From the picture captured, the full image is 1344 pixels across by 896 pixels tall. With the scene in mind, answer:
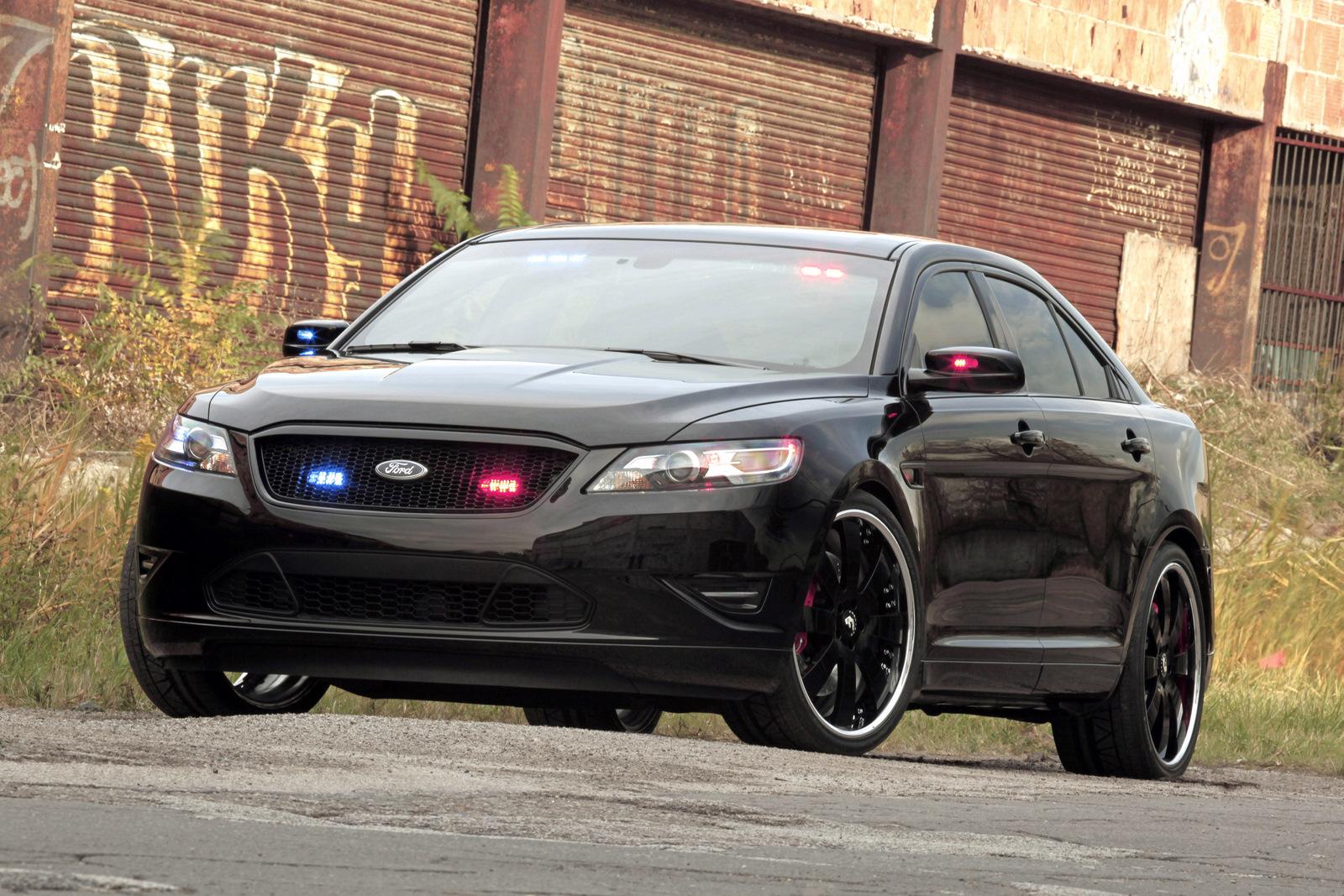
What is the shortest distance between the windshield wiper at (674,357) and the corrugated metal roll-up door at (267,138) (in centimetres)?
899

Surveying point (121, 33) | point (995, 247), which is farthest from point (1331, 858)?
point (995, 247)

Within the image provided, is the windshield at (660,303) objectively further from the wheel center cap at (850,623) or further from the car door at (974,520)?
the wheel center cap at (850,623)

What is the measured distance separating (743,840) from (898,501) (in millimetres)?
2176

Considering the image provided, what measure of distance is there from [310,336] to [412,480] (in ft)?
5.25

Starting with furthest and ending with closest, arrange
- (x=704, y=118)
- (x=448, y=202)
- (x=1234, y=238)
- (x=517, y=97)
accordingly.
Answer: (x=1234, y=238) → (x=704, y=118) → (x=517, y=97) → (x=448, y=202)

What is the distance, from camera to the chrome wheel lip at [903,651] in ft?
22.6

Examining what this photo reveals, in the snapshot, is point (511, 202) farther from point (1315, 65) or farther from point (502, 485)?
point (502, 485)

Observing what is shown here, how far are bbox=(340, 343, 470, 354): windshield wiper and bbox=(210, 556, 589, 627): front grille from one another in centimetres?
109

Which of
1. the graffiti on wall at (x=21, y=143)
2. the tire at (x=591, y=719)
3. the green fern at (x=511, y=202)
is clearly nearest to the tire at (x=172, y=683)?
the tire at (x=591, y=719)

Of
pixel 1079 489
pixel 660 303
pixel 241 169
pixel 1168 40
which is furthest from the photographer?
pixel 1168 40

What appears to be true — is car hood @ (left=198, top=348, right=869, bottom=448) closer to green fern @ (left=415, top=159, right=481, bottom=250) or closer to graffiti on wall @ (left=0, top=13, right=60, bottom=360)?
graffiti on wall @ (left=0, top=13, right=60, bottom=360)

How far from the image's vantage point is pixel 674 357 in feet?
24.1

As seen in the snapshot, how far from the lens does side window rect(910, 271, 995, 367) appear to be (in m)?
7.84

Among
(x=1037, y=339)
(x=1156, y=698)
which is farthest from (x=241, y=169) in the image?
(x=1156, y=698)
